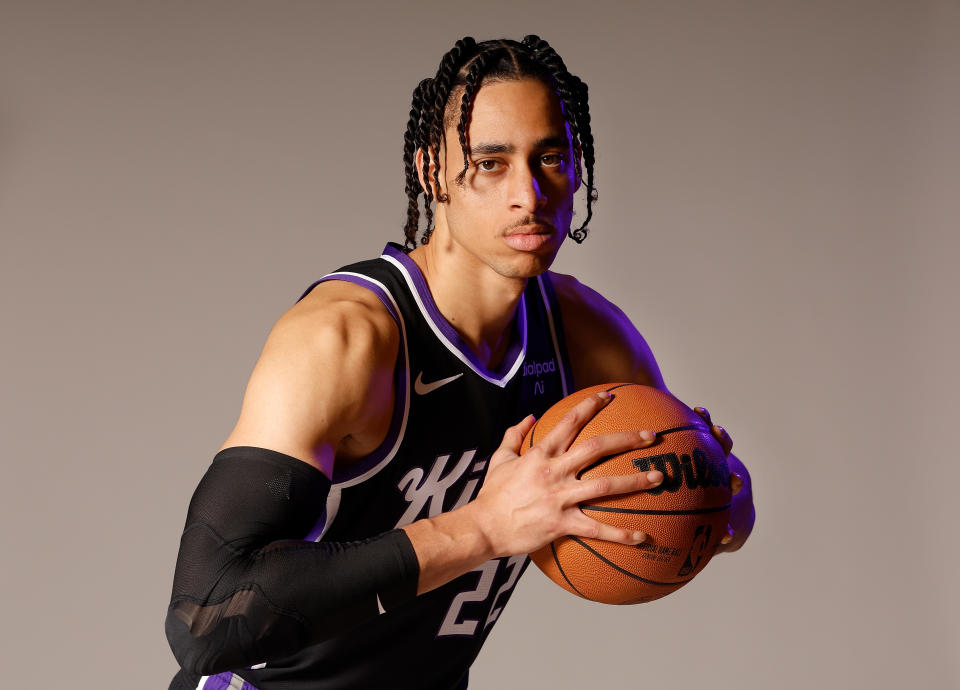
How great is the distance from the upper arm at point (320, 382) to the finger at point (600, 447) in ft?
1.27

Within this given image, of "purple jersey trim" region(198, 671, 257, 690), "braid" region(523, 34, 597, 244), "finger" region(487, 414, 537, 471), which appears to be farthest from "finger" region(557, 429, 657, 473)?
"purple jersey trim" region(198, 671, 257, 690)

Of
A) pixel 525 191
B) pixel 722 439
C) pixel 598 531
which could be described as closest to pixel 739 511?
pixel 722 439

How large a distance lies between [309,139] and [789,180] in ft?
6.30

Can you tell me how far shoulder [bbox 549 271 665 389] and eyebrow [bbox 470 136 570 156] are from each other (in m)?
0.58

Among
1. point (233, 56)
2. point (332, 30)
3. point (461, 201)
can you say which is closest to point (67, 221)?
point (233, 56)

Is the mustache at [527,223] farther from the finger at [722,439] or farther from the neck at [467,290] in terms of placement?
the finger at [722,439]

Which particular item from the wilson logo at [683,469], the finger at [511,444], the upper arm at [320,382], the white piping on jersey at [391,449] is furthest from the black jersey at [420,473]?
the wilson logo at [683,469]

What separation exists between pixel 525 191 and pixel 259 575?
2.97 feet

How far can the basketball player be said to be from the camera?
1.71m

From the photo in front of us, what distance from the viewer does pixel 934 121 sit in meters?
4.07

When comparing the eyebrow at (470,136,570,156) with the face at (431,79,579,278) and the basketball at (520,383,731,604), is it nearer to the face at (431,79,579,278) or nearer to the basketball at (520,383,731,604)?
the face at (431,79,579,278)

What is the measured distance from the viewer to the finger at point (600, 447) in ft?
5.92

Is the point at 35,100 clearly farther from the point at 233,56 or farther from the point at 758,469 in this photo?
the point at 758,469

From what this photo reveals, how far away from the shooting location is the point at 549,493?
179 centimetres
